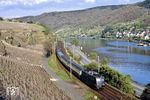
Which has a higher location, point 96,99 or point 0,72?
point 0,72

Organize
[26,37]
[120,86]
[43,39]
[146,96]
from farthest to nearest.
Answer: [43,39] < [26,37] < [120,86] < [146,96]

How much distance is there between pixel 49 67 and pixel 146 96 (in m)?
22.1

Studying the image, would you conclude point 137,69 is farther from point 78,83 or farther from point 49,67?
point 78,83

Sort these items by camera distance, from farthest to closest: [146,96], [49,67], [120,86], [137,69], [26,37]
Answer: [137,69] < [26,37] < [49,67] < [120,86] < [146,96]

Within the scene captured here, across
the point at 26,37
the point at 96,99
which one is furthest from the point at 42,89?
the point at 26,37

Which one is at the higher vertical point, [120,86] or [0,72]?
[0,72]

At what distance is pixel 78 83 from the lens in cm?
3684

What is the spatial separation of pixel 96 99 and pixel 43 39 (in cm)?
4472

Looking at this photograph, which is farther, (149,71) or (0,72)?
(149,71)

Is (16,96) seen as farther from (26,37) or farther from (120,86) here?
(26,37)

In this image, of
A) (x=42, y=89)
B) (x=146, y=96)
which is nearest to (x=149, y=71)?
(x=146, y=96)

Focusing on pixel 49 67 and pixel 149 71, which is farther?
pixel 149 71

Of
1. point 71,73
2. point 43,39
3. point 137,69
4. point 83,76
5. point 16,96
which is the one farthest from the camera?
point 43,39

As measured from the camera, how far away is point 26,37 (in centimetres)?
6109
